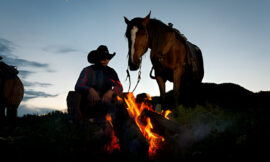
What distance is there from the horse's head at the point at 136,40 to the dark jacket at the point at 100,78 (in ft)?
Result: 1.78

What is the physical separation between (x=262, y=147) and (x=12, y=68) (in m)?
7.95

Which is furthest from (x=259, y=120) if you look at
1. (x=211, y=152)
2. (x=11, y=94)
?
(x=11, y=94)

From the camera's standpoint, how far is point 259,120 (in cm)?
526

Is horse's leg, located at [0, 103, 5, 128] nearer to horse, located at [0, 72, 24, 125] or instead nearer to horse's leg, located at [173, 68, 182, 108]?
horse, located at [0, 72, 24, 125]

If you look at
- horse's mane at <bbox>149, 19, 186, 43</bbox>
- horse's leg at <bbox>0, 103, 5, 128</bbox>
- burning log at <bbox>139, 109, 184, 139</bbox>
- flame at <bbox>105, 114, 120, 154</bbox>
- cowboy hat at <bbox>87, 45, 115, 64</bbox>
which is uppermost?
horse's mane at <bbox>149, 19, 186, 43</bbox>

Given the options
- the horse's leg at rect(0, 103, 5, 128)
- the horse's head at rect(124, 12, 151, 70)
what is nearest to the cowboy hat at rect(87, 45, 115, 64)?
the horse's head at rect(124, 12, 151, 70)

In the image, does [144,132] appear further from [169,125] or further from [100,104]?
[100,104]

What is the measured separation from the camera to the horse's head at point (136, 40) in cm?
585

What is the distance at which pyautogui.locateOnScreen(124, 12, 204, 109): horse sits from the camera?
19.6 feet

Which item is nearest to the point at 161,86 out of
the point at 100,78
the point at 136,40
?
the point at 136,40

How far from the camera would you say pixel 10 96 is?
321 inches

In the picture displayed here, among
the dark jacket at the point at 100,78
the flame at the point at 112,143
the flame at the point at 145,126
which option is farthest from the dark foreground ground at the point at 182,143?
the dark jacket at the point at 100,78

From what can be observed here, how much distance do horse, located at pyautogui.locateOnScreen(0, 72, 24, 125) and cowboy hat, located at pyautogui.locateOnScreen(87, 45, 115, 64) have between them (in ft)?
12.7

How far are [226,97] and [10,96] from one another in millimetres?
10929
